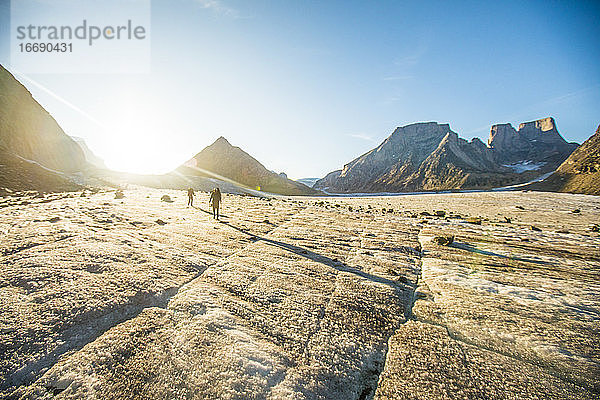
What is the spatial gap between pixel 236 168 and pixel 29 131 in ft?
292

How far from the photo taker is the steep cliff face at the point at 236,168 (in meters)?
135

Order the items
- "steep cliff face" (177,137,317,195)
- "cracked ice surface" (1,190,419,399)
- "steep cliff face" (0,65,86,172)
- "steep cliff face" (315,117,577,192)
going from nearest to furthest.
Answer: "cracked ice surface" (1,190,419,399) → "steep cliff face" (0,65,86,172) → "steep cliff face" (177,137,317,195) → "steep cliff face" (315,117,577,192)

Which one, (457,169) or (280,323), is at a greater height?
(457,169)

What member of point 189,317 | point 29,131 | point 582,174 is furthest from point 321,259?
point 582,174

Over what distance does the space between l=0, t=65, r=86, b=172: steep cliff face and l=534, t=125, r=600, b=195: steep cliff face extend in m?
135

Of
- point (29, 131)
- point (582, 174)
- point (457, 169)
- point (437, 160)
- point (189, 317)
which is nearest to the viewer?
point (189, 317)

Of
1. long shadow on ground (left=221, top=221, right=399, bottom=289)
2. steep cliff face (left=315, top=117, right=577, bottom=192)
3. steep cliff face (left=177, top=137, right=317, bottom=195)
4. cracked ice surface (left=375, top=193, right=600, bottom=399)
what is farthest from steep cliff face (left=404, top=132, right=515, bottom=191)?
long shadow on ground (left=221, top=221, right=399, bottom=289)

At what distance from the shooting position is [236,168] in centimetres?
14350

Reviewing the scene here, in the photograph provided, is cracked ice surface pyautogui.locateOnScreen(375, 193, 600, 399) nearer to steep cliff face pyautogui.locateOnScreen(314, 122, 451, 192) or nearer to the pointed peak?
the pointed peak

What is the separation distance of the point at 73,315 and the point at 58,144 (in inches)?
3940

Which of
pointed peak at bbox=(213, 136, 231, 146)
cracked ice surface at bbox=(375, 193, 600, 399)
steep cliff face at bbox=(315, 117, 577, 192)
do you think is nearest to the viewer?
cracked ice surface at bbox=(375, 193, 600, 399)

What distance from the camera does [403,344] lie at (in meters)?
4.85

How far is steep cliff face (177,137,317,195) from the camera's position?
13538 centimetres

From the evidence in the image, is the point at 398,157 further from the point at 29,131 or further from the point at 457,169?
the point at 29,131
